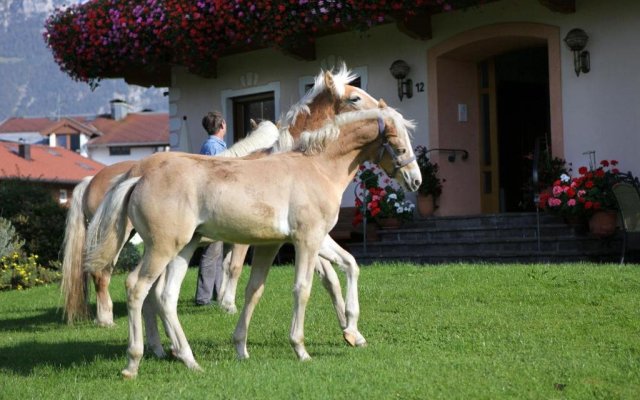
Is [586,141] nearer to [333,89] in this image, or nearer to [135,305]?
[333,89]

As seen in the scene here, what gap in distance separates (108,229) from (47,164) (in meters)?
53.2

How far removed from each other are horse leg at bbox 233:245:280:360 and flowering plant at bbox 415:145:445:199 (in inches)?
307

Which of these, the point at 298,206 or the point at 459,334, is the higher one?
the point at 298,206

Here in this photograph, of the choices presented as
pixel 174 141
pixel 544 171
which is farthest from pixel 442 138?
pixel 174 141

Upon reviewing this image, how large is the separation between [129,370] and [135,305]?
1.51 ft

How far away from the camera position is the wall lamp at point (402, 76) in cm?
1508

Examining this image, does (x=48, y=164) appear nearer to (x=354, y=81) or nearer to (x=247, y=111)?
(x=247, y=111)

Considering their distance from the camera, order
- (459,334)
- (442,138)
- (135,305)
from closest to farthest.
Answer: (135,305), (459,334), (442,138)

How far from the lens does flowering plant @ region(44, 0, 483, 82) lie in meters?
13.8

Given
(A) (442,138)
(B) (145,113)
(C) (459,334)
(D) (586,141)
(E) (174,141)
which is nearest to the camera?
(C) (459,334)

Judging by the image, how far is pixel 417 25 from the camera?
47.8 ft

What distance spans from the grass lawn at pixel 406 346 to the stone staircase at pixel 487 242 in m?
1.97

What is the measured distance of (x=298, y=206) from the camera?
6.45 metres

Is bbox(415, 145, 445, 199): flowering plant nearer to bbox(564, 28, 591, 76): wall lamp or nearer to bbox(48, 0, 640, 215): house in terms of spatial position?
bbox(48, 0, 640, 215): house
